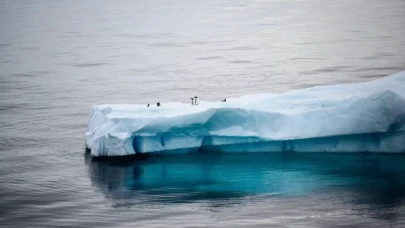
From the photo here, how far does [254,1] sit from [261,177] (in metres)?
51.1

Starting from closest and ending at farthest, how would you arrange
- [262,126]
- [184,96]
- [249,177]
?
[249,177]
[262,126]
[184,96]

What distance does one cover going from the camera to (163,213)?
1308 centimetres

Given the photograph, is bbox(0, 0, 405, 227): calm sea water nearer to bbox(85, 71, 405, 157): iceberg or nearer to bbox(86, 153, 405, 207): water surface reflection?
bbox(86, 153, 405, 207): water surface reflection

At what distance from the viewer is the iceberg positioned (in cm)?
1507

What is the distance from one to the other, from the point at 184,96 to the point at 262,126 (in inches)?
357

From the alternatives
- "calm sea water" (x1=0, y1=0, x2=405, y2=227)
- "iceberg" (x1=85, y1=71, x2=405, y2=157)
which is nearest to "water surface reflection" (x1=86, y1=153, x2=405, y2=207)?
"calm sea water" (x1=0, y1=0, x2=405, y2=227)

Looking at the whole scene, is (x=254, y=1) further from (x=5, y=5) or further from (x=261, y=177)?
(x=261, y=177)

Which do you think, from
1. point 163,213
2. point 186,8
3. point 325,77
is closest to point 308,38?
point 325,77

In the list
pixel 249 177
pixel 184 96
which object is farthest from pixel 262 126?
pixel 184 96

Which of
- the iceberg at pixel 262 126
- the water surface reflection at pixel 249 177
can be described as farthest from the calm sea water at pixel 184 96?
the iceberg at pixel 262 126

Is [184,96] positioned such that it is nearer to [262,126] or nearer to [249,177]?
[262,126]

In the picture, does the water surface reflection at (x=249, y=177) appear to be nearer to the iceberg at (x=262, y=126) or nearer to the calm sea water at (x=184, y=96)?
the calm sea water at (x=184, y=96)

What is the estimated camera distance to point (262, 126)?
51.3ft

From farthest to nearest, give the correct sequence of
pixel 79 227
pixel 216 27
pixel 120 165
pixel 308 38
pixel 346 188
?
1. pixel 216 27
2. pixel 308 38
3. pixel 120 165
4. pixel 346 188
5. pixel 79 227
